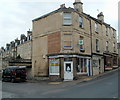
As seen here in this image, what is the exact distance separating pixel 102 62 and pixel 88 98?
17732 millimetres

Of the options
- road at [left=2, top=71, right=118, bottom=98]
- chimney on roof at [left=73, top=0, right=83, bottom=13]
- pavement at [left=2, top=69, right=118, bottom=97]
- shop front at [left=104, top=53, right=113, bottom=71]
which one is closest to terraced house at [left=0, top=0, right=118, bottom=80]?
chimney on roof at [left=73, top=0, right=83, bottom=13]

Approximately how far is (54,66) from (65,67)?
150 cm

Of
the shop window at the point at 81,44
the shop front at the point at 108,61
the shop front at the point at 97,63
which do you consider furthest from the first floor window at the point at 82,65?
the shop front at the point at 108,61

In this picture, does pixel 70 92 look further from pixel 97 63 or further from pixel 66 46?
pixel 97 63

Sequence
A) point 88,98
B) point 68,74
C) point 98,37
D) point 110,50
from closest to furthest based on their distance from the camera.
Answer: point 88,98 < point 68,74 < point 98,37 < point 110,50

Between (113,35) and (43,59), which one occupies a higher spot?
(113,35)

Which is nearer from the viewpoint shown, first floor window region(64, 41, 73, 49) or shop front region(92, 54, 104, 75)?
first floor window region(64, 41, 73, 49)

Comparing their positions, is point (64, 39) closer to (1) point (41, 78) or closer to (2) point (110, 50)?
(1) point (41, 78)

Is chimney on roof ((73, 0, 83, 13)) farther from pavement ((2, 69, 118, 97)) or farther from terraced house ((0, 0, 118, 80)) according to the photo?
pavement ((2, 69, 118, 97))

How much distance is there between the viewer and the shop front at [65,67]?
61.2 feet

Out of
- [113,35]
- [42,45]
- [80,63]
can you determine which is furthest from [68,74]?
[113,35]

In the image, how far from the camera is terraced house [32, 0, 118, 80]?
62.3 ft

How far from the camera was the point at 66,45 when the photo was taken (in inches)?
762

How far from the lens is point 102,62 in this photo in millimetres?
25531
